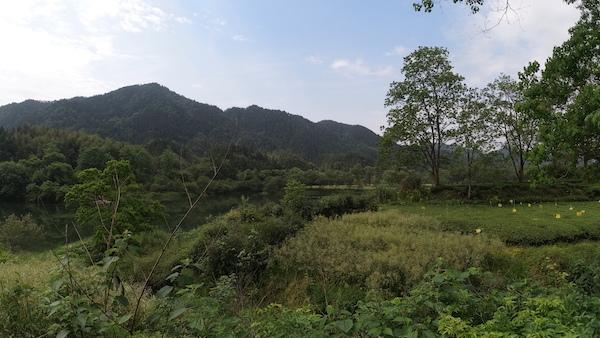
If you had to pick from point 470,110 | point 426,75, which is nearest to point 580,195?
point 470,110

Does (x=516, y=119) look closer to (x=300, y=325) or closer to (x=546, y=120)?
(x=546, y=120)

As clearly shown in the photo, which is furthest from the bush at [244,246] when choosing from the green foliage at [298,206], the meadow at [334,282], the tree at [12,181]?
the tree at [12,181]

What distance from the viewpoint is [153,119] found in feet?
363

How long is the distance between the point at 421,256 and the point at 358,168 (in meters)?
71.6

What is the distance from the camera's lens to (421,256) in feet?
28.3

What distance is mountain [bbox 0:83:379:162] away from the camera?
337 ft

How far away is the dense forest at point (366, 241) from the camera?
2754 millimetres

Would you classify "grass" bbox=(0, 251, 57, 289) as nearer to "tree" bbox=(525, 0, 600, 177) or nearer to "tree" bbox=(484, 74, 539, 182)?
"tree" bbox=(525, 0, 600, 177)

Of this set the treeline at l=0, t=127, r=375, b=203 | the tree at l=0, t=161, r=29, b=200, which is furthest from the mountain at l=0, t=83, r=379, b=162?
the tree at l=0, t=161, r=29, b=200

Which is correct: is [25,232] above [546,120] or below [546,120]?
below

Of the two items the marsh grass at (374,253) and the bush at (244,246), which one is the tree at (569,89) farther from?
the bush at (244,246)

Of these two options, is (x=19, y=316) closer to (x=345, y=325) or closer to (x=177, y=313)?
(x=177, y=313)

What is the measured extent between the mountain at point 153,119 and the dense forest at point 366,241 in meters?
63.1

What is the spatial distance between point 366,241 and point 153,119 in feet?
363
